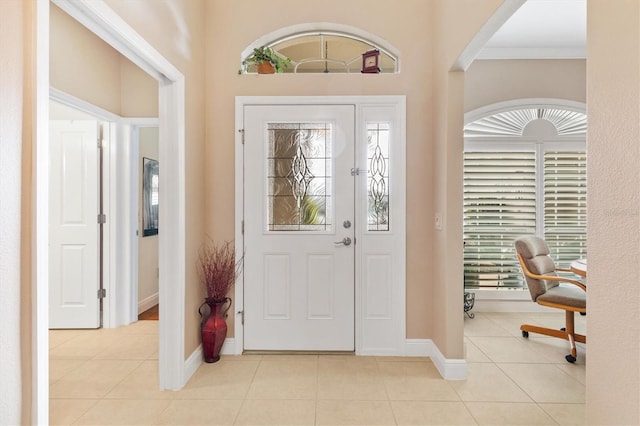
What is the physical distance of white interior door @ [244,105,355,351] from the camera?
3.04 meters

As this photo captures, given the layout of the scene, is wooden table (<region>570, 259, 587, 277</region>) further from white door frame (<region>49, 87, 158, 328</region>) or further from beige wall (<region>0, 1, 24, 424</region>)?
white door frame (<region>49, 87, 158, 328</region>)

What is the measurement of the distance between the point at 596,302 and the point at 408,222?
1893 mm

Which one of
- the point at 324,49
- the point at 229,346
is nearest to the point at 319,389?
the point at 229,346

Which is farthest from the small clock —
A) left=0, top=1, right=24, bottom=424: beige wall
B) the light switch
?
left=0, top=1, right=24, bottom=424: beige wall

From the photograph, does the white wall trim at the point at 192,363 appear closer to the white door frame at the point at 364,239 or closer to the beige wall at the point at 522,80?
the white door frame at the point at 364,239

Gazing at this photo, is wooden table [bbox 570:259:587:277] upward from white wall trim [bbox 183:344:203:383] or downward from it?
upward

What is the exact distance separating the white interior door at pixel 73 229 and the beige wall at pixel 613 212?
4.00 meters

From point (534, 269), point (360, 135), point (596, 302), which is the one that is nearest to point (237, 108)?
point (360, 135)

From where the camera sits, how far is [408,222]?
302 centimetres

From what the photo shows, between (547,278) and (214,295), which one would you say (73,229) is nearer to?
(214,295)

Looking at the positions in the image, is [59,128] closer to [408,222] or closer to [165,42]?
[165,42]

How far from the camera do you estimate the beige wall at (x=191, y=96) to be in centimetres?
230

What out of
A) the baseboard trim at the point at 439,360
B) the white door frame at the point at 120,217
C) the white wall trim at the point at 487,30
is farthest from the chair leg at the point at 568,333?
the white door frame at the point at 120,217

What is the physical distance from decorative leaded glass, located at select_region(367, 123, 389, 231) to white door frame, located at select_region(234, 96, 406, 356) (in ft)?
0.25
